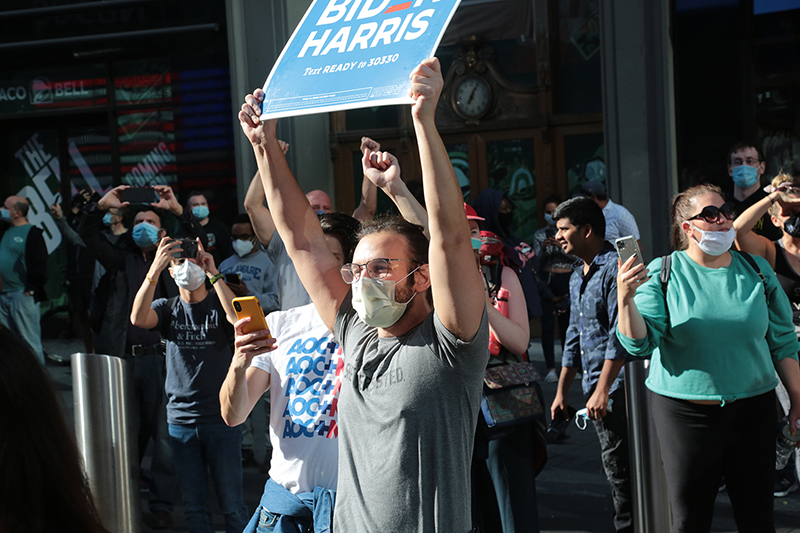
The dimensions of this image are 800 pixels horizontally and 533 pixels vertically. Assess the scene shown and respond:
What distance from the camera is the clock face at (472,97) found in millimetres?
10906

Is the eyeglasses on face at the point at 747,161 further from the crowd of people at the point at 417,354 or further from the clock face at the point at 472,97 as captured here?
the clock face at the point at 472,97

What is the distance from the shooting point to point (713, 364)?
362cm

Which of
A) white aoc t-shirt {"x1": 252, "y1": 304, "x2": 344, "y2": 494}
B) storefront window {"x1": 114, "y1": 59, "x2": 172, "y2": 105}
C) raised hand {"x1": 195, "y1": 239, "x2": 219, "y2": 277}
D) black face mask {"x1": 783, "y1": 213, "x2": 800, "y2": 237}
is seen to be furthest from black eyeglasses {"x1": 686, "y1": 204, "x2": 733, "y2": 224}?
storefront window {"x1": 114, "y1": 59, "x2": 172, "y2": 105}

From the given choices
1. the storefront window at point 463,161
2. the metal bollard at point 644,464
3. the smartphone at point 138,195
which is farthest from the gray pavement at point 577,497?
the storefront window at point 463,161

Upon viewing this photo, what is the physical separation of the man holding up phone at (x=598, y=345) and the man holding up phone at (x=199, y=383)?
168cm

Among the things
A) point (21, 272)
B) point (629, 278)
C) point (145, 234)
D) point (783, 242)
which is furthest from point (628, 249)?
point (21, 272)

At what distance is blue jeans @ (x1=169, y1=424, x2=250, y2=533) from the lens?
439 centimetres

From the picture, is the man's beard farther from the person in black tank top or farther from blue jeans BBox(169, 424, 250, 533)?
the person in black tank top

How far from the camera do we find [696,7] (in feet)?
28.9

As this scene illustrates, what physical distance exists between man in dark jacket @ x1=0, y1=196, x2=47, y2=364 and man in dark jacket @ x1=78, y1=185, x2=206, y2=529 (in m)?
2.82

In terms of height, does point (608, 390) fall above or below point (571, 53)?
below

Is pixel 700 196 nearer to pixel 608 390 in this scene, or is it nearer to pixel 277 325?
pixel 608 390

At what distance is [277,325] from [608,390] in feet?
6.09

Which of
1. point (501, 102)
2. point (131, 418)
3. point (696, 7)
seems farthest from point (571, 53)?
point (131, 418)
